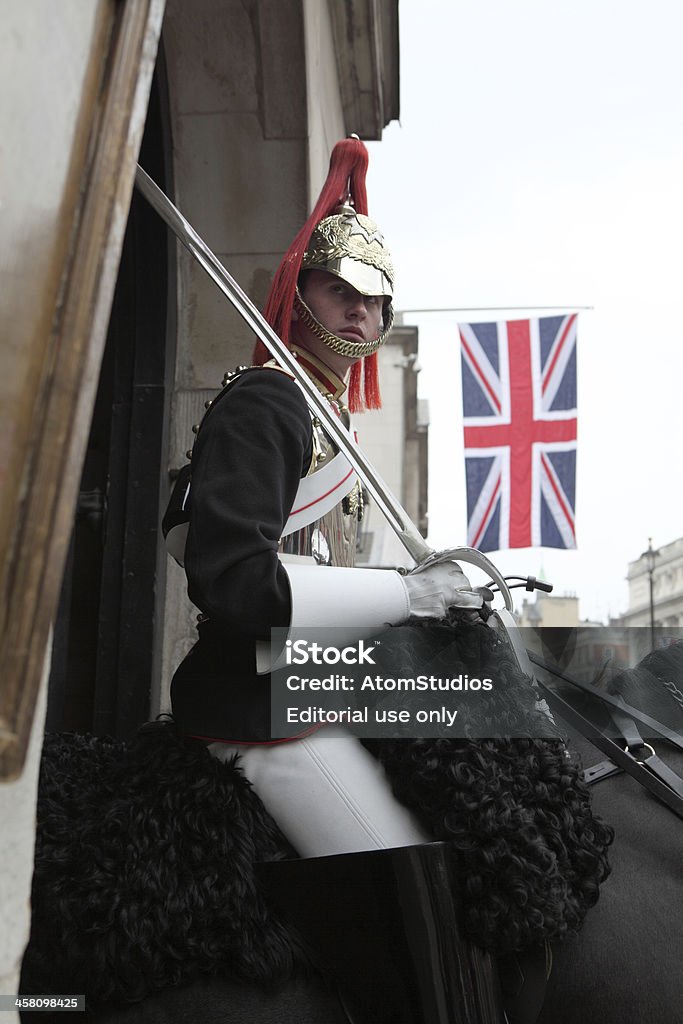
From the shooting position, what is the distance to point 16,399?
3.16ft

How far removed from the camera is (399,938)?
1731 millimetres

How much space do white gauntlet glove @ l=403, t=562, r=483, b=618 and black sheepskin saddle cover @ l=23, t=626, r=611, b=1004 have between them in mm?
61

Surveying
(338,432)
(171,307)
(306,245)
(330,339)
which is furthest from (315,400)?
(171,307)

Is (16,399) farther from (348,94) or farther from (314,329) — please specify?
(348,94)

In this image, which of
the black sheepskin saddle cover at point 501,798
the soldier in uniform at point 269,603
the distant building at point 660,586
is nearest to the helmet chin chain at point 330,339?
the soldier in uniform at point 269,603

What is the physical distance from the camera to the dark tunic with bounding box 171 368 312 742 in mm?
1833

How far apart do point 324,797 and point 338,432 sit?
86 cm

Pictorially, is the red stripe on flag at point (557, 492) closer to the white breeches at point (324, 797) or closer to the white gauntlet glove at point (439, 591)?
the white gauntlet glove at point (439, 591)

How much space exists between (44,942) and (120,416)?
8.47 feet

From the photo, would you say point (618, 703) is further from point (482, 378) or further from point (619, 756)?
point (482, 378)

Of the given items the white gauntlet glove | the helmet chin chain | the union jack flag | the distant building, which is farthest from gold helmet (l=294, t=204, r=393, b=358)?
the distant building

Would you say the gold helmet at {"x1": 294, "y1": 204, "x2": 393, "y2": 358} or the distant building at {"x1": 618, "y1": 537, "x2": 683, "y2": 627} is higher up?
the distant building at {"x1": 618, "y1": 537, "x2": 683, "y2": 627}

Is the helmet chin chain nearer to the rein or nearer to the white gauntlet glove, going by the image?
the white gauntlet glove

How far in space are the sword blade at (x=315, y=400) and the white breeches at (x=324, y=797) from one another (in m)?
0.50
